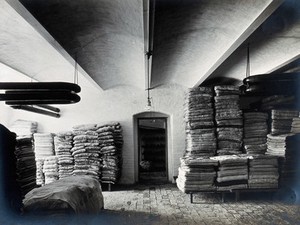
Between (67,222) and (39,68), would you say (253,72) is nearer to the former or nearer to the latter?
(39,68)

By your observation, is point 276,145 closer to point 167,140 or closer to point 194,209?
point 194,209

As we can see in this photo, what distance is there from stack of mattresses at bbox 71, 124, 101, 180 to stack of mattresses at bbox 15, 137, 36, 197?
451 cm

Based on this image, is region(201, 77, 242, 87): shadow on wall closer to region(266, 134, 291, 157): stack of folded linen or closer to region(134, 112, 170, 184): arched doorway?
region(266, 134, 291, 157): stack of folded linen

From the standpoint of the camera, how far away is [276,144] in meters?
7.13

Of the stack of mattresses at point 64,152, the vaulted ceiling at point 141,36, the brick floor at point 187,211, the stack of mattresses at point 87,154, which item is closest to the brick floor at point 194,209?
the brick floor at point 187,211

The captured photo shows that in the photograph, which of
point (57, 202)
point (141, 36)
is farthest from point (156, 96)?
point (57, 202)

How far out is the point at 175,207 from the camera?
6328 millimetres

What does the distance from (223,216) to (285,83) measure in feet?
8.91

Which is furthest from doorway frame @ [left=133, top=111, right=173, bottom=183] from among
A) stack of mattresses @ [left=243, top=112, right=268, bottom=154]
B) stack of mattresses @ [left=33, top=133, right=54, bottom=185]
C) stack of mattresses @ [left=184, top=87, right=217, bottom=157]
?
stack of mattresses @ [left=243, top=112, right=268, bottom=154]

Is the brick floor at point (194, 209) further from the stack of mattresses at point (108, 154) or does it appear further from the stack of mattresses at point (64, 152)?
the stack of mattresses at point (64, 152)

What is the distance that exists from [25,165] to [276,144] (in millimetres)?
5785

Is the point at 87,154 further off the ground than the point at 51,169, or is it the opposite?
the point at 87,154

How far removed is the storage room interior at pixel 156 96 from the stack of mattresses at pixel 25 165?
3cm

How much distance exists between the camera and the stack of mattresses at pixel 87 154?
8.45 meters
